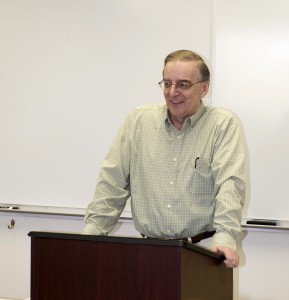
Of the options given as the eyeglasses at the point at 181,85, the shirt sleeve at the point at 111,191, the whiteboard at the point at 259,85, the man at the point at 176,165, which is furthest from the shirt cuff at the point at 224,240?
the whiteboard at the point at 259,85

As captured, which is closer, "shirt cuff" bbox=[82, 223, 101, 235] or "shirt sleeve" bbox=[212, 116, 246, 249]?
"shirt sleeve" bbox=[212, 116, 246, 249]

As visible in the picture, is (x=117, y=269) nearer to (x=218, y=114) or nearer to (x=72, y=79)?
(x=218, y=114)

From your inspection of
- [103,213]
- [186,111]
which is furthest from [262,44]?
[103,213]

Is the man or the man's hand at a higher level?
the man

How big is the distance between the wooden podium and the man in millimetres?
600

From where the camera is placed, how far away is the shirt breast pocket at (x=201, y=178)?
8.34 ft

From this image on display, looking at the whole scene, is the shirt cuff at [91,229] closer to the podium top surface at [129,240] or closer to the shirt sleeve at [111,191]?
the shirt sleeve at [111,191]

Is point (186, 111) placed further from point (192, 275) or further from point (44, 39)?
point (44, 39)

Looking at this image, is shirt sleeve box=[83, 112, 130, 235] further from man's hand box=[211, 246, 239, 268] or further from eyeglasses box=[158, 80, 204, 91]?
man's hand box=[211, 246, 239, 268]

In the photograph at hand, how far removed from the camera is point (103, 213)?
2559mm

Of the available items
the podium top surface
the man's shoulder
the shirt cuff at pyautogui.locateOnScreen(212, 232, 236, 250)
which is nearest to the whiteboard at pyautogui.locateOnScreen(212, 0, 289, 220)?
the man's shoulder

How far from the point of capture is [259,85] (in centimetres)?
341

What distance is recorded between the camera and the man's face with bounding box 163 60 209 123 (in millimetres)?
2512

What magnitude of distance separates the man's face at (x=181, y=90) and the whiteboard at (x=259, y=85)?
87cm
